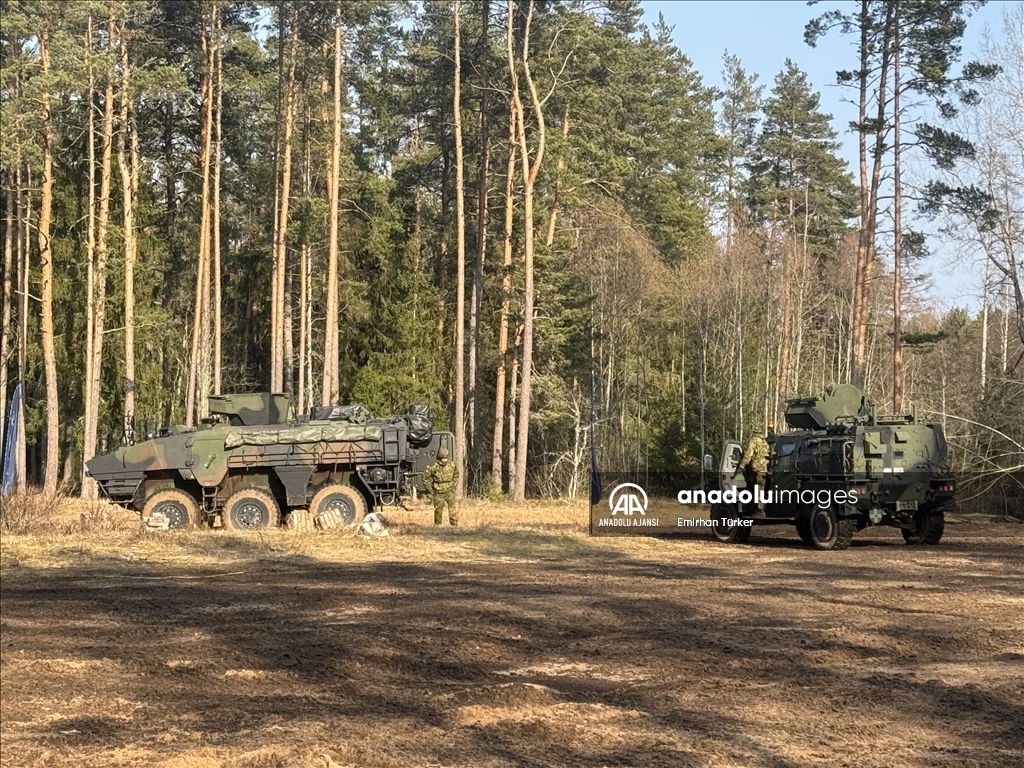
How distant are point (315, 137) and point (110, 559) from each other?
946 inches

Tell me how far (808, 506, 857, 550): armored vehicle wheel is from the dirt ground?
2.03m

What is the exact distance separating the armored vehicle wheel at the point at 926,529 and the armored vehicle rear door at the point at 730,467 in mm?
2927

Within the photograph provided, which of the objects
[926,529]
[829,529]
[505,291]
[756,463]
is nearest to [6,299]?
[505,291]

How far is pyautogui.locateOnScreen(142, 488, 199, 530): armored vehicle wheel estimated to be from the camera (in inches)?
819

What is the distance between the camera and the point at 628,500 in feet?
75.8

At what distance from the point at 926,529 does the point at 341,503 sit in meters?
9.98

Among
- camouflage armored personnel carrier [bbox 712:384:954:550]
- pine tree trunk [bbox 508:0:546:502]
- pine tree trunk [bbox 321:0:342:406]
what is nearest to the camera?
camouflage armored personnel carrier [bbox 712:384:954:550]

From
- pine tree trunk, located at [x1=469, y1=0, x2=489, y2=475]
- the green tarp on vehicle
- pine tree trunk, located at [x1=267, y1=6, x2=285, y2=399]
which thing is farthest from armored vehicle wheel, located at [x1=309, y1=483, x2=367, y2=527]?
pine tree trunk, located at [x1=469, y1=0, x2=489, y2=475]

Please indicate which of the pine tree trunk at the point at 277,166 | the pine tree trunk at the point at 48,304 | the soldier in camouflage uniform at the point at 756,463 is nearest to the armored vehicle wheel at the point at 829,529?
the soldier in camouflage uniform at the point at 756,463

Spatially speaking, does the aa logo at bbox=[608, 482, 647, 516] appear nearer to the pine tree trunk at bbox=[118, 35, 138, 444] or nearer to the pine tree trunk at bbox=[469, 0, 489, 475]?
the pine tree trunk at bbox=[469, 0, 489, 475]

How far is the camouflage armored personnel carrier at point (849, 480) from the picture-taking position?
19.0m

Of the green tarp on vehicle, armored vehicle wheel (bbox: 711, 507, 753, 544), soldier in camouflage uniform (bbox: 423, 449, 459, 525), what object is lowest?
armored vehicle wheel (bbox: 711, 507, 753, 544)

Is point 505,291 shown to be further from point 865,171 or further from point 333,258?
point 865,171

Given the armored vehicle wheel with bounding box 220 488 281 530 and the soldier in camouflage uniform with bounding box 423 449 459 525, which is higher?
the soldier in camouflage uniform with bounding box 423 449 459 525
